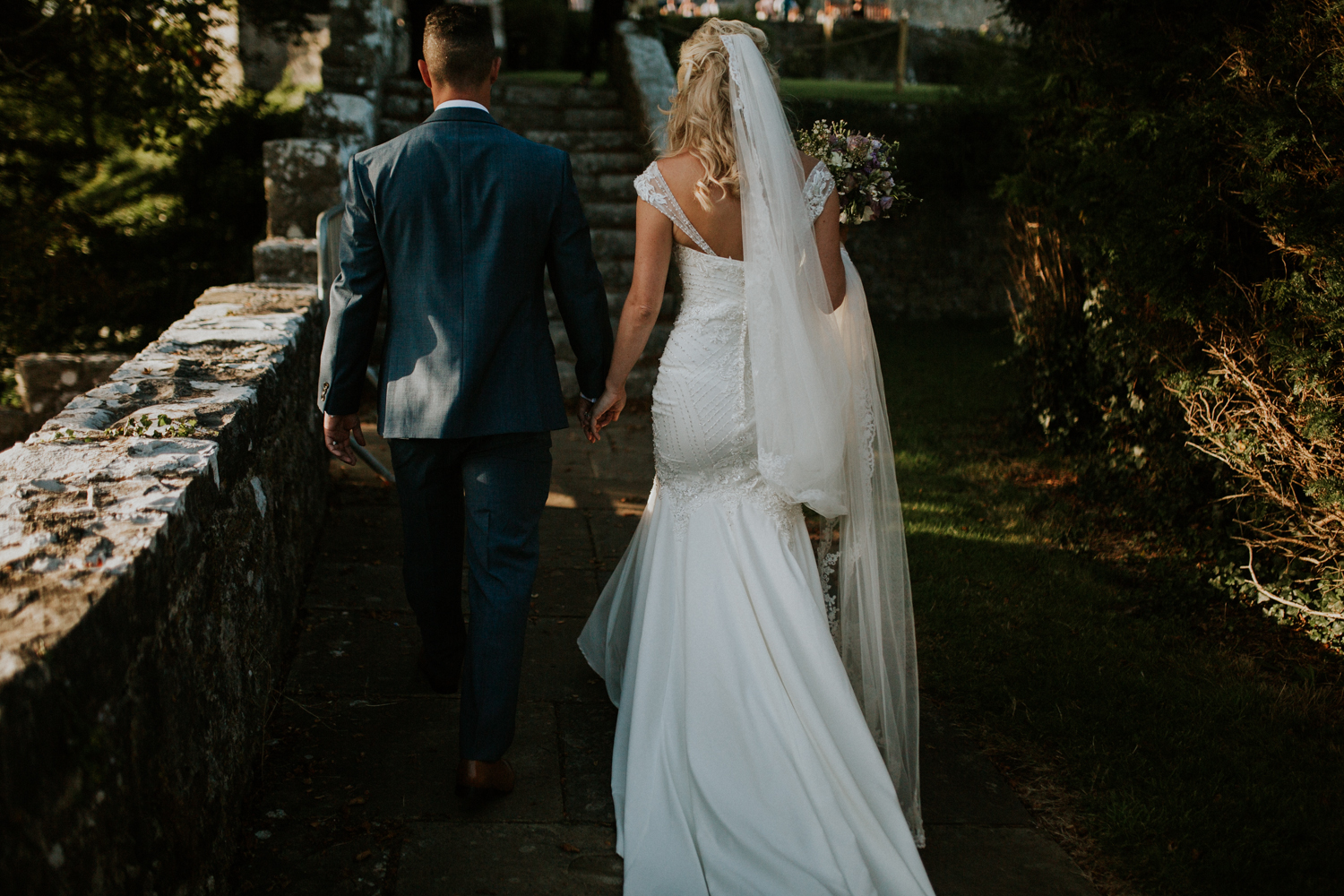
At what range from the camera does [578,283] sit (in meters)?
2.94

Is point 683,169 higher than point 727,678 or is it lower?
higher

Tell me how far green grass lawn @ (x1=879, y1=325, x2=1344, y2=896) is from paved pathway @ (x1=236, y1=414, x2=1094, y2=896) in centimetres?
22

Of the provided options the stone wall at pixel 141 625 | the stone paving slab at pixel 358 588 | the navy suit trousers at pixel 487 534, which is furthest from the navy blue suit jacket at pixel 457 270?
the stone paving slab at pixel 358 588

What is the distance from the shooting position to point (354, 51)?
8.32 m

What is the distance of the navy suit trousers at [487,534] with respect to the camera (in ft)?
9.31

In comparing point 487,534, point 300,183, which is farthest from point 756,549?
point 300,183

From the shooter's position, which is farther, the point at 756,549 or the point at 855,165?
the point at 855,165

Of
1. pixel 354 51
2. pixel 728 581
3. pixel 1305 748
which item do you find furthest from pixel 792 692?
pixel 354 51

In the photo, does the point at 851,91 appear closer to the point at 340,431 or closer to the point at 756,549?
the point at 756,549

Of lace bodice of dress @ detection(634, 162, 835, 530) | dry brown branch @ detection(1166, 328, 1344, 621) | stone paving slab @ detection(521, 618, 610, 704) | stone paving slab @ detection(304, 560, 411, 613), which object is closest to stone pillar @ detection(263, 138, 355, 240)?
stone paving slab @ detection(304, 560, 411, 613)

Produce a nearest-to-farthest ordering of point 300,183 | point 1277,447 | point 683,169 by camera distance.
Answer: point 683,169, point 1277,447, point 300,183

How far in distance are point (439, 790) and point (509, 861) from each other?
0.38m

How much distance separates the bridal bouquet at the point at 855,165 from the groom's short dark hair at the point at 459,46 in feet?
3.44

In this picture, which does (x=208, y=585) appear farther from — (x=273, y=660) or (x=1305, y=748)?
(x=1305, y=748)
